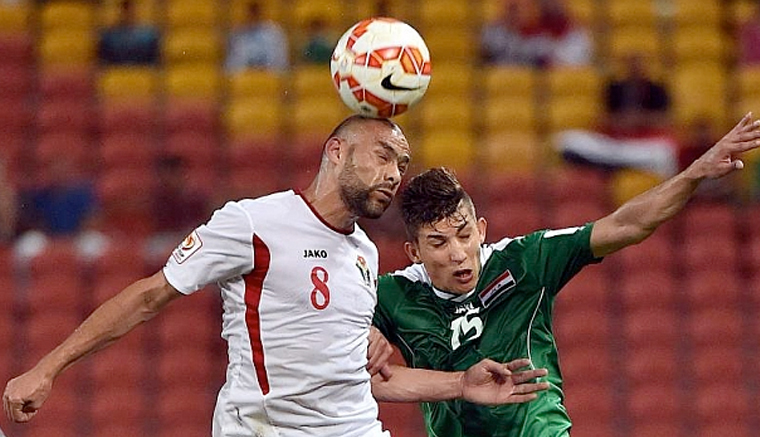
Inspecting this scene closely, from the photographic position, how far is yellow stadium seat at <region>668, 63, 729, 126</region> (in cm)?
1049

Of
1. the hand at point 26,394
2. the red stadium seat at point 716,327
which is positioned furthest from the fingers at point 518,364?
the red stadium seat at point 716,327

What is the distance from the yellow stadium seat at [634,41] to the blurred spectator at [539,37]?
8.0 inches

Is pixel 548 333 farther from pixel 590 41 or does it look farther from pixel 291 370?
pixel 590 41

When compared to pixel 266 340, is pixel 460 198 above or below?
above

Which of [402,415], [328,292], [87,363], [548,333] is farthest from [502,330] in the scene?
[87,363]

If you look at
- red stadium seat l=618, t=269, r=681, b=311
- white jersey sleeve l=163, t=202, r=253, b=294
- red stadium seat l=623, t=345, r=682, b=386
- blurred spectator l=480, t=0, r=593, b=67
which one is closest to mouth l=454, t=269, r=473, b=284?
white jersey sleeve l=163, t=202, r=253, b=294

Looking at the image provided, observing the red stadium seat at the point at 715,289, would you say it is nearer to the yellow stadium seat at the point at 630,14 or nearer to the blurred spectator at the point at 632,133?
the blurred spectator at the point at 632,133

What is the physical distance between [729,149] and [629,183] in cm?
536

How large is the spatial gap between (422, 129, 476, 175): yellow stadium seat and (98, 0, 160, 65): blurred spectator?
2.03m

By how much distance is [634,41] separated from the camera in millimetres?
10977

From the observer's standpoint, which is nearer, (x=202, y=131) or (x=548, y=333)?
(x=548, y=333)

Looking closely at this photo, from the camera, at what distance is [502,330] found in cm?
523

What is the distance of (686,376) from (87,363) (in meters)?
3.82

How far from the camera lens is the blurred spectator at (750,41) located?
10.8 meters
